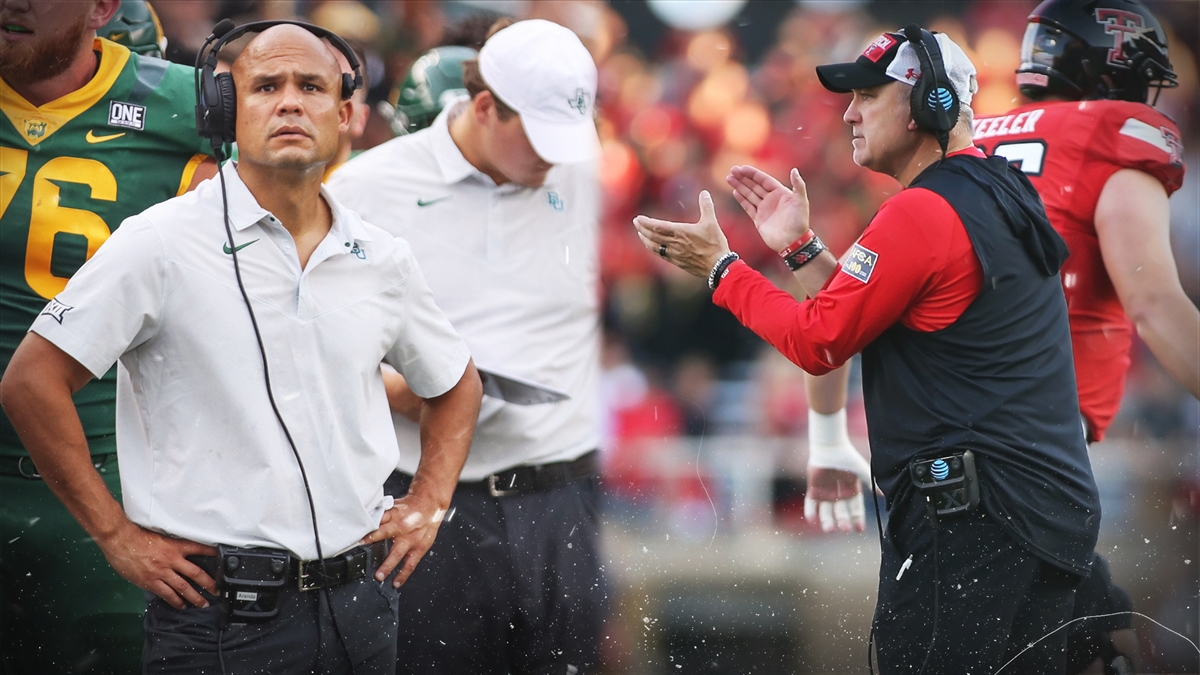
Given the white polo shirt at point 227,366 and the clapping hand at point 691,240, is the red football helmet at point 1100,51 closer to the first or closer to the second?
the clapping hand at point 691,240

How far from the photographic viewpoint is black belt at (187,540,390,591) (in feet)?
6.41

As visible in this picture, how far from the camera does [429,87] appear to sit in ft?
11.8

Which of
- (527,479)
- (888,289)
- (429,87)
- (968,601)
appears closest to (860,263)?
(888,289)

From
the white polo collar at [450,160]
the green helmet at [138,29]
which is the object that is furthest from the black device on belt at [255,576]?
the green helmet at [138,29]

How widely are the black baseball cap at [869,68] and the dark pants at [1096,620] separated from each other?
4.23 ft

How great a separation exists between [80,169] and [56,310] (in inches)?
31.1

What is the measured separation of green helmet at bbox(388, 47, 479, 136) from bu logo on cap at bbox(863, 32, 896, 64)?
1.56 meters

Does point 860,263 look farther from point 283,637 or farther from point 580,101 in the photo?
point 283,637

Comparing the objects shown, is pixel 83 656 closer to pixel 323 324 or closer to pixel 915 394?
pixel 323 324

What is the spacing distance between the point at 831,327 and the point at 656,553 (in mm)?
1545

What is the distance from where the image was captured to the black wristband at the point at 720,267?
7.73 ft

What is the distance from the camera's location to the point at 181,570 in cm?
193

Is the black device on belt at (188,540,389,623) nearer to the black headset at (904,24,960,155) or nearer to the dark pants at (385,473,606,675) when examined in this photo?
the dark pants at (385,473,606,675)

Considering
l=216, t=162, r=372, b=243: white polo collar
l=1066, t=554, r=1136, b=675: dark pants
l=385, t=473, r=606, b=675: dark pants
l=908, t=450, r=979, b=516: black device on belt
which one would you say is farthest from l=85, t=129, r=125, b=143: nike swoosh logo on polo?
l=1066, t=554, r=1136, b=675: dark pants
